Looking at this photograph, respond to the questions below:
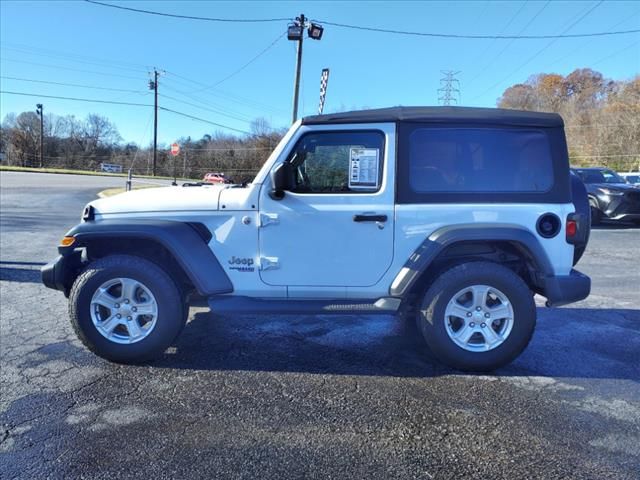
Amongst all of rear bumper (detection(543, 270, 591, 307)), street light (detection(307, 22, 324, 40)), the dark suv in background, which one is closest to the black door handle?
rear bumper (detection(543, 270, 591, 307))

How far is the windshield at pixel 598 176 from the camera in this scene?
42.5ft

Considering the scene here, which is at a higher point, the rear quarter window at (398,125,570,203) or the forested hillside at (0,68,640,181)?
the forested hillside at (0,68,640,181)

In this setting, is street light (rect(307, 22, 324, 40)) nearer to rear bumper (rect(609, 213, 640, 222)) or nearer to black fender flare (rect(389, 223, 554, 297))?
rear bumper (rect(609, 213, 640, 222))

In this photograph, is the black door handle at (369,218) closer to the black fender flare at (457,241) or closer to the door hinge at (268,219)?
the black fender flare at (457,241)

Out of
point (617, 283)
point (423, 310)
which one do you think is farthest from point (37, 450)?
point (617, 283)

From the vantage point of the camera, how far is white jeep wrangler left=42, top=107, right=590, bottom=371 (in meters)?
3.49

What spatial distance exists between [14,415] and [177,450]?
118cm

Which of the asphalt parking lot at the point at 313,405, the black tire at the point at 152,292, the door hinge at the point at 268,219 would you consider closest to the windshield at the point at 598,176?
the asphalt parking lot at the point at 313,405

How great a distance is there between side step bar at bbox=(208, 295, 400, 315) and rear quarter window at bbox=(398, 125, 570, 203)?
0.88 metres

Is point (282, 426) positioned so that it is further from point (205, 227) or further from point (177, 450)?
point (205, 227)

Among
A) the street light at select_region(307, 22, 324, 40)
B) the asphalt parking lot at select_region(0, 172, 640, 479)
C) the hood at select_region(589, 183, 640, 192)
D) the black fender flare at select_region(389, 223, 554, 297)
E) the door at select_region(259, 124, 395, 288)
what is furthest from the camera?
the street light at select_region(307, 22, 324, 40)

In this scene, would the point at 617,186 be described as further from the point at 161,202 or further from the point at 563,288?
the point at 161,202

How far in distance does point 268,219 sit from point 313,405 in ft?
4.74

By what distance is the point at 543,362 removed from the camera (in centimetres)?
373
